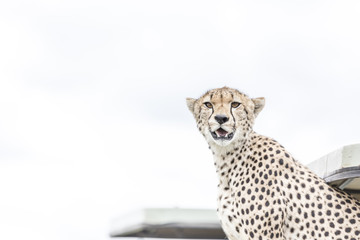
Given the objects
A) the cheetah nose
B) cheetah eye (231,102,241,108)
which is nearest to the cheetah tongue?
the cheetah nose

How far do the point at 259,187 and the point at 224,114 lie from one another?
826 millimetres

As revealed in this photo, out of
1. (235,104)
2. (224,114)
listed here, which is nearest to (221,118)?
(224,114)

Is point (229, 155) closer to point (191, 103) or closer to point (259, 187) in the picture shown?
point (259, 187)

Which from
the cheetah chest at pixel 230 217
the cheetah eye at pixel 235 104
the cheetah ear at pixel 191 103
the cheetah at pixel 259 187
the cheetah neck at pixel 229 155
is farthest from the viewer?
the cheetah ear at pixel 191 103

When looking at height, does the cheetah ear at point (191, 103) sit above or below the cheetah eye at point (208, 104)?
above

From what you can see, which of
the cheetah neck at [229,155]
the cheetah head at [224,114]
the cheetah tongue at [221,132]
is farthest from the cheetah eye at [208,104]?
the cheetah neck at [229,155]

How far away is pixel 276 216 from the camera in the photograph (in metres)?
6.25

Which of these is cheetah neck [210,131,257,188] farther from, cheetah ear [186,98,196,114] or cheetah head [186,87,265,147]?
cheetah ear [186,98,196,114]

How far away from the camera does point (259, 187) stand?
647cm

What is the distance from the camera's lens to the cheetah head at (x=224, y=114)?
6.39 meters

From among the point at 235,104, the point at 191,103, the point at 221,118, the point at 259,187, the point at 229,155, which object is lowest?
the point at 259,187

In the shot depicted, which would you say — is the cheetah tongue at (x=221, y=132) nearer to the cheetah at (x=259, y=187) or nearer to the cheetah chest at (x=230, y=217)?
the cheetah at (x=259, y=187)

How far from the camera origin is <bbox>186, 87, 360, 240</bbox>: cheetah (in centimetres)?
631

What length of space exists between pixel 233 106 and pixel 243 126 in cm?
23
